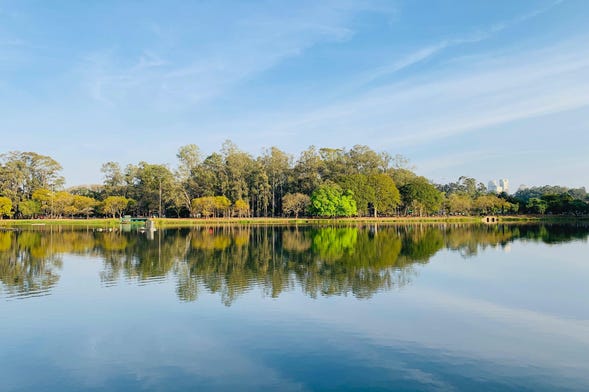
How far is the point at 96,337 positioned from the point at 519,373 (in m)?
10.1

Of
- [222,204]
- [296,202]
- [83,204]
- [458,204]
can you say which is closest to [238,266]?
[222,204]

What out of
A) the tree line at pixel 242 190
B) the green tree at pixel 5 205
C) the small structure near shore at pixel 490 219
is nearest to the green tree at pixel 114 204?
the tree line at pixel 242 190

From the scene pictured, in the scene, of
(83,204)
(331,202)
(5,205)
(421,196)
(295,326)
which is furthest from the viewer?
(421,196)

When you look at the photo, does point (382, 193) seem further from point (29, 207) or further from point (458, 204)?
point (29, 207)

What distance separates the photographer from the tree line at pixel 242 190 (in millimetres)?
77188

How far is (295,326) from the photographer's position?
11914 millimetres

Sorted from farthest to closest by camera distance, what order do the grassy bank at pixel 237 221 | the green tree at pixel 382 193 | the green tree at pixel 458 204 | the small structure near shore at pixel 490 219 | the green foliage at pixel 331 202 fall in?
1. the green tree at pixel 458 204
2. the small structure near shore at pixel 490 219
3. the green tree at pixel 382 193
4. the green foliage at pixel 331 202
5. the grassy bank at pixel 237 221

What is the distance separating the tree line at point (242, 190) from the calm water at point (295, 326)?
5381 centimetres

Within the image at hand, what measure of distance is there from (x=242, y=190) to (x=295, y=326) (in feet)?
226

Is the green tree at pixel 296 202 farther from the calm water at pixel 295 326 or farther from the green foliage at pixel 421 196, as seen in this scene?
the calm water at pixel 295 326

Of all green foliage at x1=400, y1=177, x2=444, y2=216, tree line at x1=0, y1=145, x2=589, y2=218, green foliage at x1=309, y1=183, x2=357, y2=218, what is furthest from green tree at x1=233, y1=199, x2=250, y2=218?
green foliage at x1=400, y1=177, x2=444, y2=216

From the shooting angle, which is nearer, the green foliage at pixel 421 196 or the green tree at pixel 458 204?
the green foliage at pixel 421 196

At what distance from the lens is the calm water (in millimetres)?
8523

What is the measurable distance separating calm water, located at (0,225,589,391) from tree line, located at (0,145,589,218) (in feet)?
177
